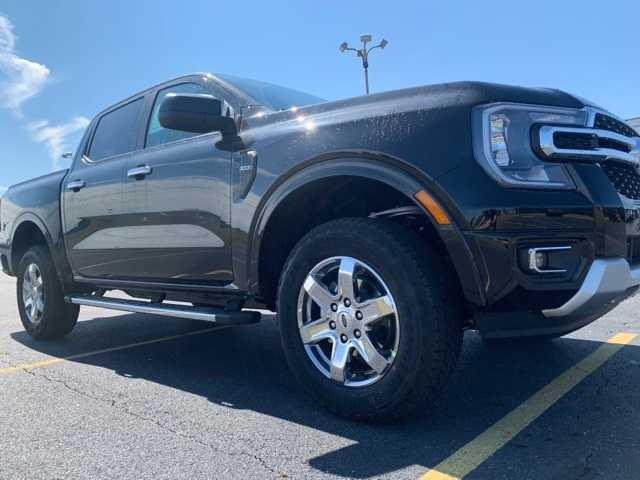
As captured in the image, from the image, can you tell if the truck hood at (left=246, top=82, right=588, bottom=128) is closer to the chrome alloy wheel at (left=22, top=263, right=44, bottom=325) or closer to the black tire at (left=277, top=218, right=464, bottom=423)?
→ the black tire at (left=277, top=218, right=464, bottom=423)

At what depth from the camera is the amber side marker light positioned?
230 cm

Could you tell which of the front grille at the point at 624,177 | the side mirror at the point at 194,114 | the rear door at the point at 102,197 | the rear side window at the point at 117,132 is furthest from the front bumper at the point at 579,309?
the rear side window at the point at 117,132

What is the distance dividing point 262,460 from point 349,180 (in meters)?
1.32

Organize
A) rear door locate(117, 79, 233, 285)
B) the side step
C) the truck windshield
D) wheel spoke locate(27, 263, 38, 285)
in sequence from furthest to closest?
wheel spoke locate(27, 263, 38, 285) → the truck windshield → rear door locate(117, 79, 233, 285) → the side step

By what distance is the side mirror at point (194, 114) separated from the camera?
121 inches

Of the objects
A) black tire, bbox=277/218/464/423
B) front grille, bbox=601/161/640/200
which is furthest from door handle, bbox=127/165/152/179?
front grille, bbox=601/161/640/200

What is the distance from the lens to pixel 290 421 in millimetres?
2689

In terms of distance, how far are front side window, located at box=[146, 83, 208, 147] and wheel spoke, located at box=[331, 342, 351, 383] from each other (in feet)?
6.05

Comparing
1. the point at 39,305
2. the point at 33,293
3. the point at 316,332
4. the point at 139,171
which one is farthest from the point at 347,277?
the point at 33,293

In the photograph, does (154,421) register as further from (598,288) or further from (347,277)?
(598,288)

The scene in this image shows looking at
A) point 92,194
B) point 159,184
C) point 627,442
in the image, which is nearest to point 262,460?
point 627,442

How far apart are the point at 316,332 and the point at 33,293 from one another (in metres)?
3.54

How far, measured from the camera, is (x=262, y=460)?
2.25 meters

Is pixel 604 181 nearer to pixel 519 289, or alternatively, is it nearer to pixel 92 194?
pixel 519 289
